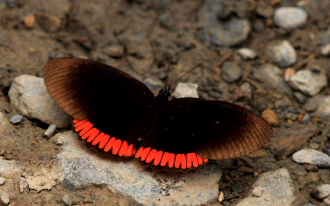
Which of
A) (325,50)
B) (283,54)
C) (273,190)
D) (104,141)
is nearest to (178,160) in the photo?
(104,141)

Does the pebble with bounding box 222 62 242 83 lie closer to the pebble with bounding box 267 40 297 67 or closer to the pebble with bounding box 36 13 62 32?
the pebble with bounding box 267 40 297 67

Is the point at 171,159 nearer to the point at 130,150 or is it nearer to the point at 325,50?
the point at 130,150

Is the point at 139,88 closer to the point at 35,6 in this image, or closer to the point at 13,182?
the point at 13,182

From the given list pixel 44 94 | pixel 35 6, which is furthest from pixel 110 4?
pixel 44 94

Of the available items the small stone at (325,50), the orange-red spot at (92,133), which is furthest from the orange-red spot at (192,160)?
the small stone at (325,50)

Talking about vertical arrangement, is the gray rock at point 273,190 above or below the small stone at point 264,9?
below

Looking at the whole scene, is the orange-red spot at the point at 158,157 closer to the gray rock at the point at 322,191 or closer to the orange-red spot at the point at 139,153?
the orange-red spot at the point at 139,153

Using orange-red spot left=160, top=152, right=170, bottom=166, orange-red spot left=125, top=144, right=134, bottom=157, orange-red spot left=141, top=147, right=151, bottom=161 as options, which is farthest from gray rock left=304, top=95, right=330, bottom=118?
orange-red spot left=125, top=144, right=134, bottom=157
